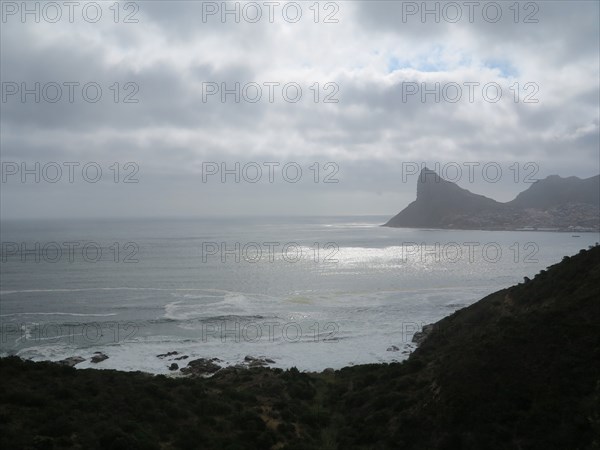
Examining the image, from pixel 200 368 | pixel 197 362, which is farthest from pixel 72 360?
pixel 200 368

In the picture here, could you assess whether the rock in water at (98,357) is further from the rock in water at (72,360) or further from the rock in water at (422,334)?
the rock in water at (422,334)

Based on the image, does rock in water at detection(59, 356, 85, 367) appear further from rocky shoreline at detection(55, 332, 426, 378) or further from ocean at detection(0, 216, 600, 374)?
ocean at detection(0, 216, 600, 374)

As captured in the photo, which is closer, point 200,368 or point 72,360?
point 200,368

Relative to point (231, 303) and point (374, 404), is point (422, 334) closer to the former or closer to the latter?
point (374, 404)

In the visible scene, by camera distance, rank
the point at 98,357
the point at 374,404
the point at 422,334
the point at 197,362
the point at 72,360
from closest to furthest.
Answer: the point at 374,404 < the point at 197,362 < the point at 72,360 < the point at 98,357 < the point at 422,334

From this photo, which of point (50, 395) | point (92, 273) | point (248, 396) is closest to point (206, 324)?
point (248, 396)

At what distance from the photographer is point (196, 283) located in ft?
279

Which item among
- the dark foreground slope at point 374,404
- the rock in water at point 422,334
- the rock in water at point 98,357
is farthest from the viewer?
the rock in water at point 422,334

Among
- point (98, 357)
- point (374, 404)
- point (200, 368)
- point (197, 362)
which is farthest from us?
point (98, 357)

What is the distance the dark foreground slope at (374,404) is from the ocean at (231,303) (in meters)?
14.7

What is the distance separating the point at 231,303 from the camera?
68.4m

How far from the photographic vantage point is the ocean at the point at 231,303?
43969 mm

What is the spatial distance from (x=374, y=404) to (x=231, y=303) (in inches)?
1911

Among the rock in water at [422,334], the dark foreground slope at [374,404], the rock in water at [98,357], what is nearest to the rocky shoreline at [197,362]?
the rock in water at [98,357]
